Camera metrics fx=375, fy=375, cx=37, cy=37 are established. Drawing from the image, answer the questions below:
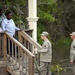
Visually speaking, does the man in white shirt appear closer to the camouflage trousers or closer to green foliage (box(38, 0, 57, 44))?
the camouflage trousers

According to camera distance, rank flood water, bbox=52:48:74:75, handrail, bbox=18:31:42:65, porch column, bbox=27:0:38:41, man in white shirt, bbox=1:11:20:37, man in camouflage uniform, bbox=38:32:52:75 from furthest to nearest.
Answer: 1. flood water, bbox=52:48:74:75
2. porch column, bbox=27:0:38:41
3. handrail, bbox=18:31:42:65
4. man in white shirt, bbox=1:11:20:37
5. man in camouflage uniform, bbox=38:32:52:75

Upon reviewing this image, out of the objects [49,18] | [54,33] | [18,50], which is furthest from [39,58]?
[54,33]

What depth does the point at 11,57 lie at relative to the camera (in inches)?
428

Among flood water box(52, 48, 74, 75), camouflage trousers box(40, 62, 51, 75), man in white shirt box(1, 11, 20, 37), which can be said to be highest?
man in white shirt box(1, 11, 20, 37)

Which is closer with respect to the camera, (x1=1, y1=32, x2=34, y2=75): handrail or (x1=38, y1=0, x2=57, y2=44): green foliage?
(x1=1, y1=32, x2=34, y2=75): handrail

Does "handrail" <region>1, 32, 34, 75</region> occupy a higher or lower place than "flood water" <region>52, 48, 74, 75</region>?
higher

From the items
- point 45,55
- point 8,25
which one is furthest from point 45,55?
point 8,25

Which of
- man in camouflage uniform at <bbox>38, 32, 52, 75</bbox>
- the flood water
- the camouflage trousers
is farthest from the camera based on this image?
the flood water

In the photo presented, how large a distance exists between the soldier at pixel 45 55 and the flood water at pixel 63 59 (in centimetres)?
Answer: 816

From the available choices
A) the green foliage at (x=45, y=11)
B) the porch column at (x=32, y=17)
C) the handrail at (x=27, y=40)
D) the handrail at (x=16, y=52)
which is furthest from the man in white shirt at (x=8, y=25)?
the green foliage at (x=45, y=11)

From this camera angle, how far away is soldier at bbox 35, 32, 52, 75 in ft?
34.3

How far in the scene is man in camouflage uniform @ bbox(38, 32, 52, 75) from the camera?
10.5 m

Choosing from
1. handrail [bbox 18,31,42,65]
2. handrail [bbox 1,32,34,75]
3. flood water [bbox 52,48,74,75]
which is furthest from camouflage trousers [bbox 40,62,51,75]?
flood water [bbox 52,48,74,75]

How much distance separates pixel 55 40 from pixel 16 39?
20.9 meters
